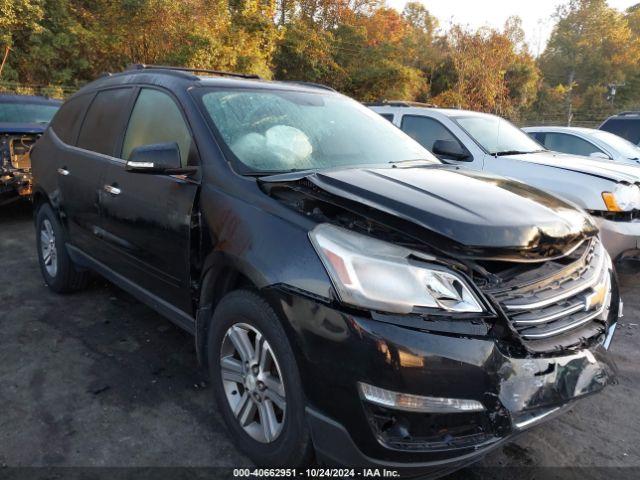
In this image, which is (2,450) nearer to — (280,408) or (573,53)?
(280,408)

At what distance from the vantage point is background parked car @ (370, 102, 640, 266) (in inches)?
178

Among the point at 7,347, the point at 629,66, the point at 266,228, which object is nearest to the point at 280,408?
the point at 266,228

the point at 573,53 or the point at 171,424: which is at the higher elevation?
the point at 573,53

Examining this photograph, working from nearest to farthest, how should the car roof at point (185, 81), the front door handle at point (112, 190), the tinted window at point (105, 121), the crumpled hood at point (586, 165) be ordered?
the car roof at point (185, 81) < the front door handle at point (112, 190) < the tinted window at point (105, 121) < the crumpled hood at point (586, 165)

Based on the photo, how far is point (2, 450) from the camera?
2387 millimetres

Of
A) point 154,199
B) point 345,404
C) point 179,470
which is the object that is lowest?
point 179,470

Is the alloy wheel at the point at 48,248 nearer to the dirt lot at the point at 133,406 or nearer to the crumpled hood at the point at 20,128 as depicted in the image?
the dirt lot at the point at 133,406

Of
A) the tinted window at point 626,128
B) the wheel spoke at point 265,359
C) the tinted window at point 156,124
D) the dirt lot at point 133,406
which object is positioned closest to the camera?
the wheel spoke at point 265,359

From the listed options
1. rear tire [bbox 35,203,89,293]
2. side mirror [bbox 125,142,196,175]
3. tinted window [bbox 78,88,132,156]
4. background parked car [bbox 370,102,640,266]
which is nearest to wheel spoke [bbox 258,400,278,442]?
side mirror [bbox 125,142,196,175]

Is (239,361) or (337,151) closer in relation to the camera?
(239,361)

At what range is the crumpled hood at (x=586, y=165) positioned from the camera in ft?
16.1

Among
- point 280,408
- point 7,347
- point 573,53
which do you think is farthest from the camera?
point 573,53

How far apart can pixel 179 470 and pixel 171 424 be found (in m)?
0.37

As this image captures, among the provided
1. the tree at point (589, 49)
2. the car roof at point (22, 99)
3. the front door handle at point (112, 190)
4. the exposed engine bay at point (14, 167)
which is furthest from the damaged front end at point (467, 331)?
the tree at point (589, 49)
